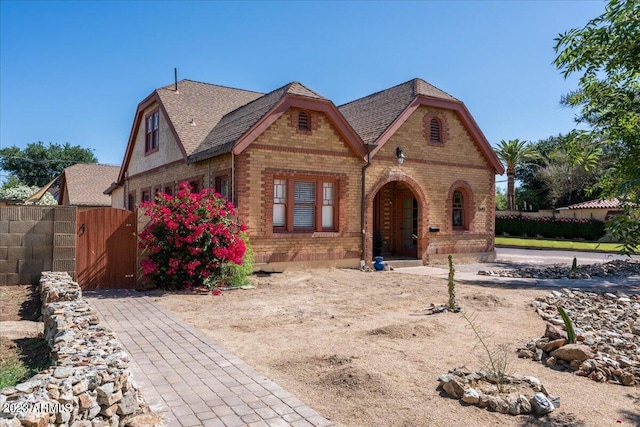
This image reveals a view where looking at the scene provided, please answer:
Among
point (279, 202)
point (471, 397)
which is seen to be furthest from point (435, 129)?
point (471, 397)

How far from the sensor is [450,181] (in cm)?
1981

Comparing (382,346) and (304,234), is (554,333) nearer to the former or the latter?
(382,346)

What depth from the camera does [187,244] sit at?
12258mm

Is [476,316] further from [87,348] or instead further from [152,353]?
[87,348]

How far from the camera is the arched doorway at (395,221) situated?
2003 cm

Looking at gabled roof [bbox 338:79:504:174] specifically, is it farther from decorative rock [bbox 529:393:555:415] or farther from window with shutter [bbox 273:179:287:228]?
decorative rock [bbox 529:393:555:415]

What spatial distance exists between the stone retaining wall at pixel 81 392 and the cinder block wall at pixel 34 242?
23.7 feet

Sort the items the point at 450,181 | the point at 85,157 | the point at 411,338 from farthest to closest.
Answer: the point at 85,157
the point at 450,181
the point at 411,338

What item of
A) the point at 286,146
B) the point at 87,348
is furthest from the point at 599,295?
the point at 87,348

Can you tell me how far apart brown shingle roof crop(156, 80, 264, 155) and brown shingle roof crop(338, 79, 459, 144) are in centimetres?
565

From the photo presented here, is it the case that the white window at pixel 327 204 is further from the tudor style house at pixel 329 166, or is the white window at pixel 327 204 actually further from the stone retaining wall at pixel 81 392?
the stone retaining wall at pixel 81 392

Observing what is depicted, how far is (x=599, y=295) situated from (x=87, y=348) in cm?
1118

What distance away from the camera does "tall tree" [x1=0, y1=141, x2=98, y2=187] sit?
6875cm

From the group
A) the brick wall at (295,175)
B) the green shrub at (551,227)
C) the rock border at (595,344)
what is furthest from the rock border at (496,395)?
the green shrub at (551,227)
